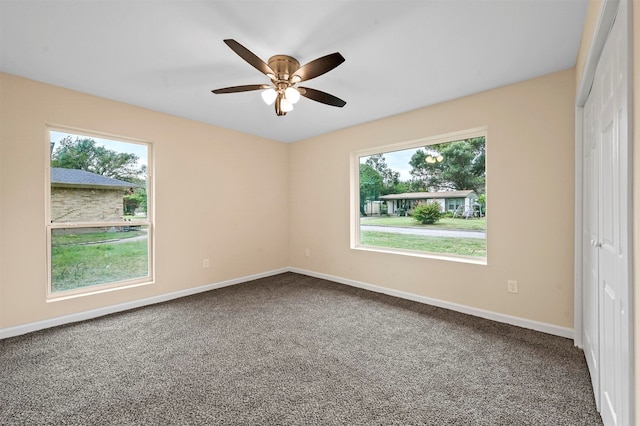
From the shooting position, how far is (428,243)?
3.68 meters

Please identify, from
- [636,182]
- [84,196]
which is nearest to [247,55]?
[636,182]

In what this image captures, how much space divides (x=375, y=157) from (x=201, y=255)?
293 centimetres

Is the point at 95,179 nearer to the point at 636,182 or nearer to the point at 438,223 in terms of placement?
the point at 438,223

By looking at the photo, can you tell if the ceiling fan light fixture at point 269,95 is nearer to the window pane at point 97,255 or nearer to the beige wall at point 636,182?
the beige wall at point 636,182

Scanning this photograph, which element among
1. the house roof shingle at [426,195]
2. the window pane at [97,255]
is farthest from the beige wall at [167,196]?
the house roof shingle at [426,195]

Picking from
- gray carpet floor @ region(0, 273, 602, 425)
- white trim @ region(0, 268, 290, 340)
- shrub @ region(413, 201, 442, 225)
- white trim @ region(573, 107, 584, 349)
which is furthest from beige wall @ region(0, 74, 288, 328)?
white trim @ region(573, 107, 584, 349)

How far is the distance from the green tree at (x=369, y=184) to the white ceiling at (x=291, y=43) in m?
1.32

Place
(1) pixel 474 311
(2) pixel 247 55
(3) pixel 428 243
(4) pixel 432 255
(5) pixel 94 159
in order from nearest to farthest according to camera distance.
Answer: (2) pixel 247 55, (1) pixel 474 311, (5) pixel 94 159, (4) pixel 432 255, (3) pixel 428 243

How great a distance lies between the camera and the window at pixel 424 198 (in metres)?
3.27

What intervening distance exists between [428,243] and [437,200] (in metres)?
0.57

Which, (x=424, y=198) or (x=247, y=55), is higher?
(x=247, y=55)

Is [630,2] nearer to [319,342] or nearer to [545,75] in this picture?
[545,75]

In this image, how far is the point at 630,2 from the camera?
3.34ft

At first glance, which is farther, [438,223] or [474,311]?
[438,223]
